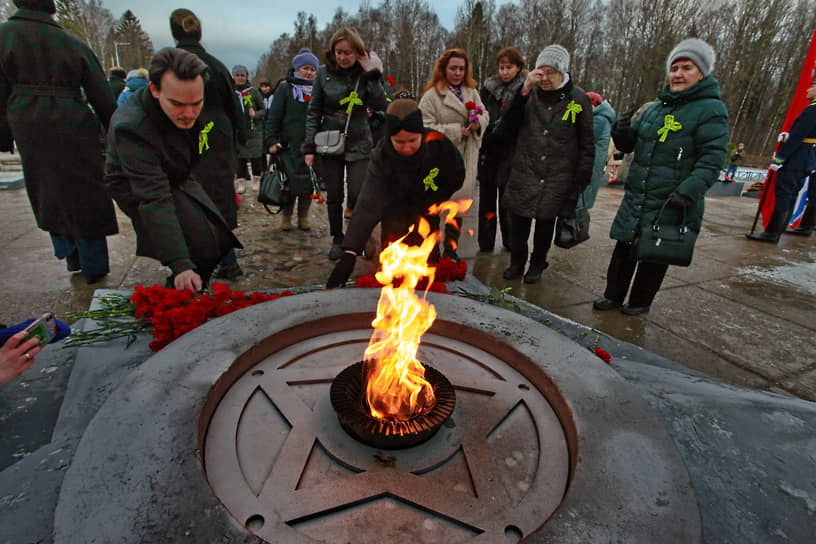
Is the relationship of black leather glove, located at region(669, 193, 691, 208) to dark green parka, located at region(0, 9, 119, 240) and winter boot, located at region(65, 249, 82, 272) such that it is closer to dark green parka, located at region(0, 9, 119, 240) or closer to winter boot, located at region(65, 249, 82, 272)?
dark green parka, located at region(0, 9, 119, 240)

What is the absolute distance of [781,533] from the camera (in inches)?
54.9

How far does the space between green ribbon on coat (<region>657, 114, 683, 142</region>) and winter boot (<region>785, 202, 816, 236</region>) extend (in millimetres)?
5975

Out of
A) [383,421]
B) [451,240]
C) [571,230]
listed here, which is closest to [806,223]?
[571,230]

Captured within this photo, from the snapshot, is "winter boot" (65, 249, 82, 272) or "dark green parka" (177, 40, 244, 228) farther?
"winter boot" (65, 249, 82, 272)

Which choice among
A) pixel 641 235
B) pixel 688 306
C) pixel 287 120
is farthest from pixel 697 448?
pixel 287 120

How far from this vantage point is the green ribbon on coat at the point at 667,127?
3.09 meters

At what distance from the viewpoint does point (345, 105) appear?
170 inches

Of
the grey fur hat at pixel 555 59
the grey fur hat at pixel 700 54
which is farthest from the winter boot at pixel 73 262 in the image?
the grey fur hat at pixel 700 54

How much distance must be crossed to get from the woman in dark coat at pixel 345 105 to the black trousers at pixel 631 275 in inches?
101

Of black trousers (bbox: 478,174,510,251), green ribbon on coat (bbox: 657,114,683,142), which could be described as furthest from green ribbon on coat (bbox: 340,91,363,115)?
green ribbon on coat (bbox: 657,114,683,142)

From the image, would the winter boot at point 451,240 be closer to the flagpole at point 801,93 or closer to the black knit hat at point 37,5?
the black knit hat at point 37,5

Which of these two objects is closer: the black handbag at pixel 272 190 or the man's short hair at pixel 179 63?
the man's short hair at pixel 179 63

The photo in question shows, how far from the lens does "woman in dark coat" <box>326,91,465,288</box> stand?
2.90 m

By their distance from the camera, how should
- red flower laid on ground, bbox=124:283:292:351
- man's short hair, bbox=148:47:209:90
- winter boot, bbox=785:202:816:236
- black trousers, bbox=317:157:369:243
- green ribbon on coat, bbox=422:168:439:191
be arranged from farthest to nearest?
winter boot, bbox=785:202:816:236 < black trousers, bbox=317:157:369:243 < green ribbon on coat, bbox=422:168:439:191 < man's short hair, bbox=148:47:209:90 < red flower laid on ground, bbox=124:283:292:351
